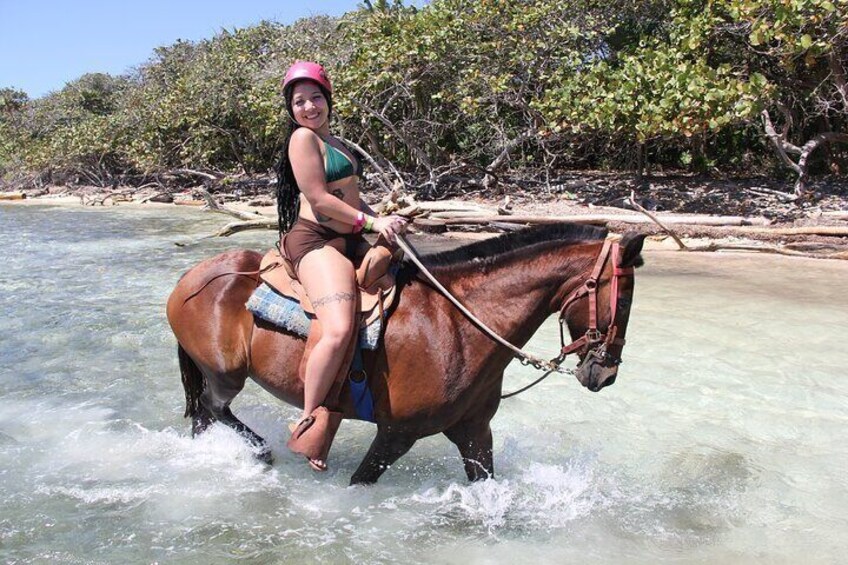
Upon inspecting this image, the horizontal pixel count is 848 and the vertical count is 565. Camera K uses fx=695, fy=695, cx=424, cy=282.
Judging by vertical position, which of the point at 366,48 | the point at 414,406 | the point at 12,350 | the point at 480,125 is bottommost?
the point at 12,350

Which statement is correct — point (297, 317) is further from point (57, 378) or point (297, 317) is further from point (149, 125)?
point (149, 125)

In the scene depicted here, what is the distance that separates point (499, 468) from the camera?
454 cm

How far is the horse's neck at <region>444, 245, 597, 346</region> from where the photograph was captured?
11.2 feet

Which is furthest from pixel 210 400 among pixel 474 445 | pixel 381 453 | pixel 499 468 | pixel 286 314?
pixel 499 468

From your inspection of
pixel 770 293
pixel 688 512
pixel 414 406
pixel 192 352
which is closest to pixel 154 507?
pixel 192 352

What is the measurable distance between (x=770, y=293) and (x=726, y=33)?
27.8 ft

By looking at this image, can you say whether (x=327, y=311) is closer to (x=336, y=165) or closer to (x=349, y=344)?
(x=349, y=344)

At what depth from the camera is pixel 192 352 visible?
170 inches

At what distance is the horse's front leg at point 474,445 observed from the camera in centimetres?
377

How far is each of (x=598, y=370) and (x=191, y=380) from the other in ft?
9.21

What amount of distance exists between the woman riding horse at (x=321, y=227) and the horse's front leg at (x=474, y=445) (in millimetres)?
735

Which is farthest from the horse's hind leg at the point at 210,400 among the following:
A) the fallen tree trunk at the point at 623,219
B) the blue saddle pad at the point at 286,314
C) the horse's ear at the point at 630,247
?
the fallen tree trunk at the point at 623,219

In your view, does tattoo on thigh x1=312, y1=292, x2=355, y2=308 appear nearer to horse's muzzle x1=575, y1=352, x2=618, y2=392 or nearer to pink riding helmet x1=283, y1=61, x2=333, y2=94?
pink riding helmet x1=283, y1=61, x2=333, y2=94

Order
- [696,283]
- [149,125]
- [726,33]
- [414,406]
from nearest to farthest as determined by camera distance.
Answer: [414,406] → [696,283] → [726,33] → [149,125]
